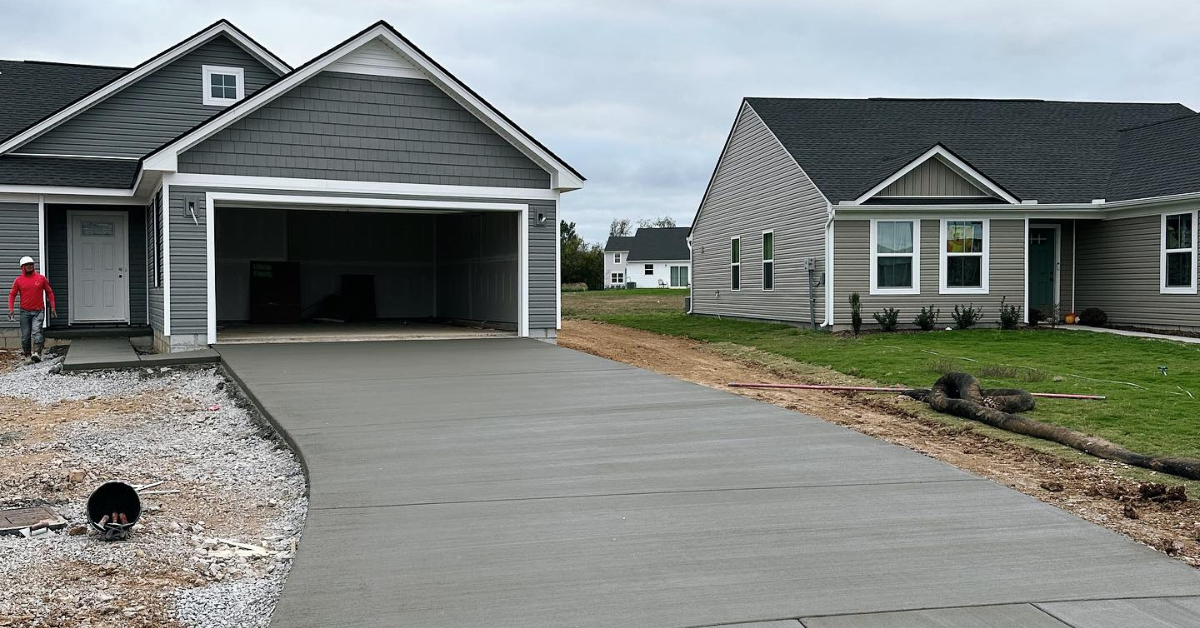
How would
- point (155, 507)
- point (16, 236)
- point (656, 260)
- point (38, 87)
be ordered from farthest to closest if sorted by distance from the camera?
point (656, 260)
point (38, 87)
point (16, 236)
point (155, 507)

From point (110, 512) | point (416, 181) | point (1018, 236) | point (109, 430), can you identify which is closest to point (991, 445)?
point (110, 512)

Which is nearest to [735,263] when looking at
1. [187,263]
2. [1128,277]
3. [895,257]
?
[895,257]

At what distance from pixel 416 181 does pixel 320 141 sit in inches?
61.1

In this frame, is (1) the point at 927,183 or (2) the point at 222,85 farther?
(1) the point at 927,183

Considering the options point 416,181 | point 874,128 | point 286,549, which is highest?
point 874,128

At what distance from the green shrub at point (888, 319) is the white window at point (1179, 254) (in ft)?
16.7

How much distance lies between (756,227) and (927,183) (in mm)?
5185

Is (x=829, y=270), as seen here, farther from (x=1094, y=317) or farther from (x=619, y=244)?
(x=619, y=244)

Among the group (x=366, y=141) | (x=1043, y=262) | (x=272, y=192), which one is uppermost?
(x=366, y=141)

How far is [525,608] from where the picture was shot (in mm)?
4035

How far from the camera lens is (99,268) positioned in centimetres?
1814

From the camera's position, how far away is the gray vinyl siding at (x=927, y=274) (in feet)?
63.6

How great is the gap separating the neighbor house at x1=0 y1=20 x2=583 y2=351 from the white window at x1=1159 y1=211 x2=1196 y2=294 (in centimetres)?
1191

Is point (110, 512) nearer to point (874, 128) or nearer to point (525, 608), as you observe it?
point (525, 608)
